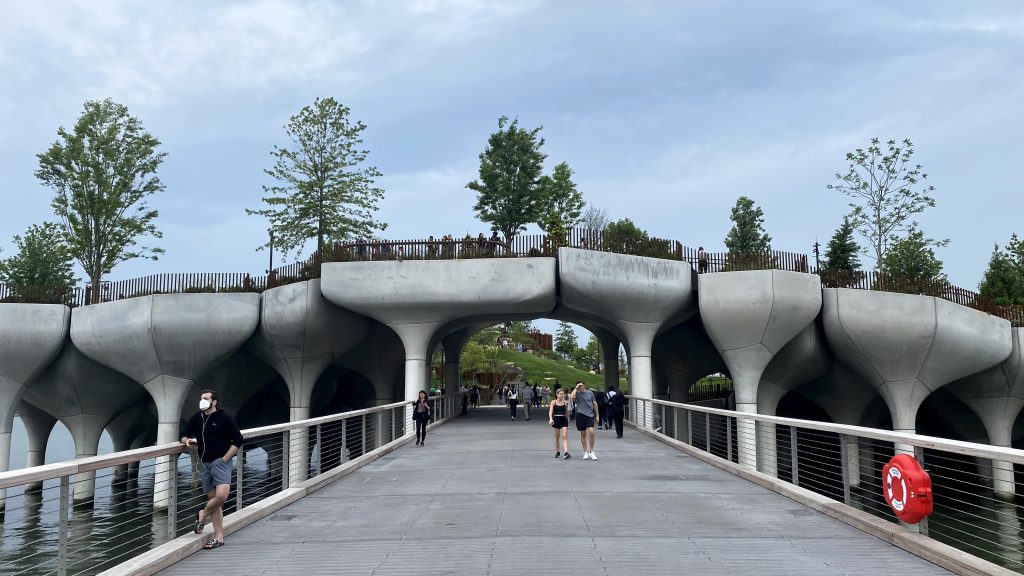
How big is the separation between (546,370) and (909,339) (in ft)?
202

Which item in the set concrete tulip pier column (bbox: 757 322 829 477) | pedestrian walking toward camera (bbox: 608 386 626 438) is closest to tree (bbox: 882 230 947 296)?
concrete tulip pier column (bbox: 757 322 829 477)

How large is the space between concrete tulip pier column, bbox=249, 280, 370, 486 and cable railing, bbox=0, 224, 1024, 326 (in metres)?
0.98

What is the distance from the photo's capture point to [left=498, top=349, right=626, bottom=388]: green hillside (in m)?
84.5

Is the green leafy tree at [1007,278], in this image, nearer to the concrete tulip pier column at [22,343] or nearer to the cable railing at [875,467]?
the cable railing at [875,467]

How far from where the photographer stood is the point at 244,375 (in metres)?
36.5

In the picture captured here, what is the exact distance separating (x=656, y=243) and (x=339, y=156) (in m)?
22.3

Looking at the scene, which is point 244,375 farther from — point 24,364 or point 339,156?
point 339,156

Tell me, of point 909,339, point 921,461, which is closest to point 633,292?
point 909,339

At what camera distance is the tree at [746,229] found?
61844mm

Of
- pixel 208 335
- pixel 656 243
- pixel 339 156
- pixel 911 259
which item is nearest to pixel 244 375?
pixel 208 335

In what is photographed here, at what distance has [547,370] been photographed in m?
89.5

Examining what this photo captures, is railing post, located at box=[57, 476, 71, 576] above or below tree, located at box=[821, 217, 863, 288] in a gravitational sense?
below

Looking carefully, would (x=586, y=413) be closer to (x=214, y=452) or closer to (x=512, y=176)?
(x=214, y=452)

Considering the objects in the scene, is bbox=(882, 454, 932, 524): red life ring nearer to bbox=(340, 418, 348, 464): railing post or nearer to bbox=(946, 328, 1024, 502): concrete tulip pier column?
bbox=(340, 418, 348, 464): railing post
